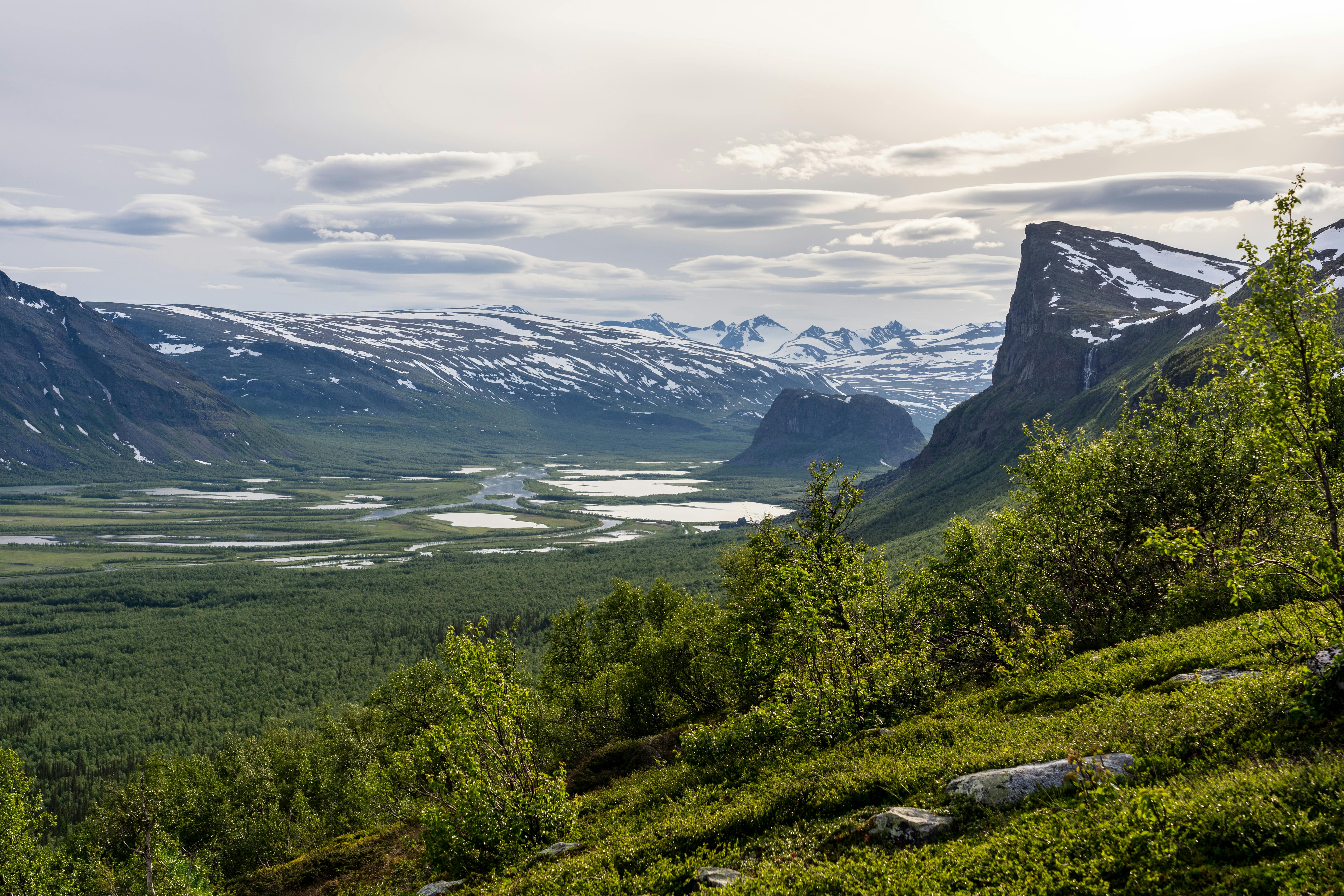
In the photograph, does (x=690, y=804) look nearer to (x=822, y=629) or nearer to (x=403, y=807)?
(x=822, y=629)

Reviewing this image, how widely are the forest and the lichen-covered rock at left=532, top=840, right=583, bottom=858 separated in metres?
0.12

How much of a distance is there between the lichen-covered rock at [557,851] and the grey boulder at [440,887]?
12.5ft

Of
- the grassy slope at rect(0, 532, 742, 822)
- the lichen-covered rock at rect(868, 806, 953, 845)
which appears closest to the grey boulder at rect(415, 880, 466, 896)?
the lichen-covered rock at rect(868, 806, 953, 845)

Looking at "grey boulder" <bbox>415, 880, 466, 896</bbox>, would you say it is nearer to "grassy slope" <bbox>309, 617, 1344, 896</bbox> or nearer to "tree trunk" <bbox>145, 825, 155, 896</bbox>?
"grassy slope" <bbox>309, 617, 1344, 896</bbox>

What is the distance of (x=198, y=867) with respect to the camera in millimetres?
59281

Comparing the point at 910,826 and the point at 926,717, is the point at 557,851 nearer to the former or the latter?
the point at 910,826

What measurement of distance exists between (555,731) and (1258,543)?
49.1m

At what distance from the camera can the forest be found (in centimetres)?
1641

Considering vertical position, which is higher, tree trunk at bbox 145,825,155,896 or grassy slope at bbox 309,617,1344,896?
grassy slope at bbox 309,617,1344,896

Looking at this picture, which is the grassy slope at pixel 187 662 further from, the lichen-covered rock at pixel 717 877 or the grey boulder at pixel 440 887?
the lichen-covered rock at pixel 717 877

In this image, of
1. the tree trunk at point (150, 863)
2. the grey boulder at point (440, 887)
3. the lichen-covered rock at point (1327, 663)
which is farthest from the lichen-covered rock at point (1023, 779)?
the tree trunk at point (150, 863)

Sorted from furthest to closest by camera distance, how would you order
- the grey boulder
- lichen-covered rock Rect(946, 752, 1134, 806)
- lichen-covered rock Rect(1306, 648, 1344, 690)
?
the grey boulder
lichen-covered rock Rect(946, 752, 1134, 806)
lichen-covered rock Rect(1306, 648, 1344, 690)

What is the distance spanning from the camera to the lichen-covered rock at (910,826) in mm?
19125

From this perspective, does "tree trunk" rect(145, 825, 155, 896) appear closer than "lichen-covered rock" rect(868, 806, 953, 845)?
No
